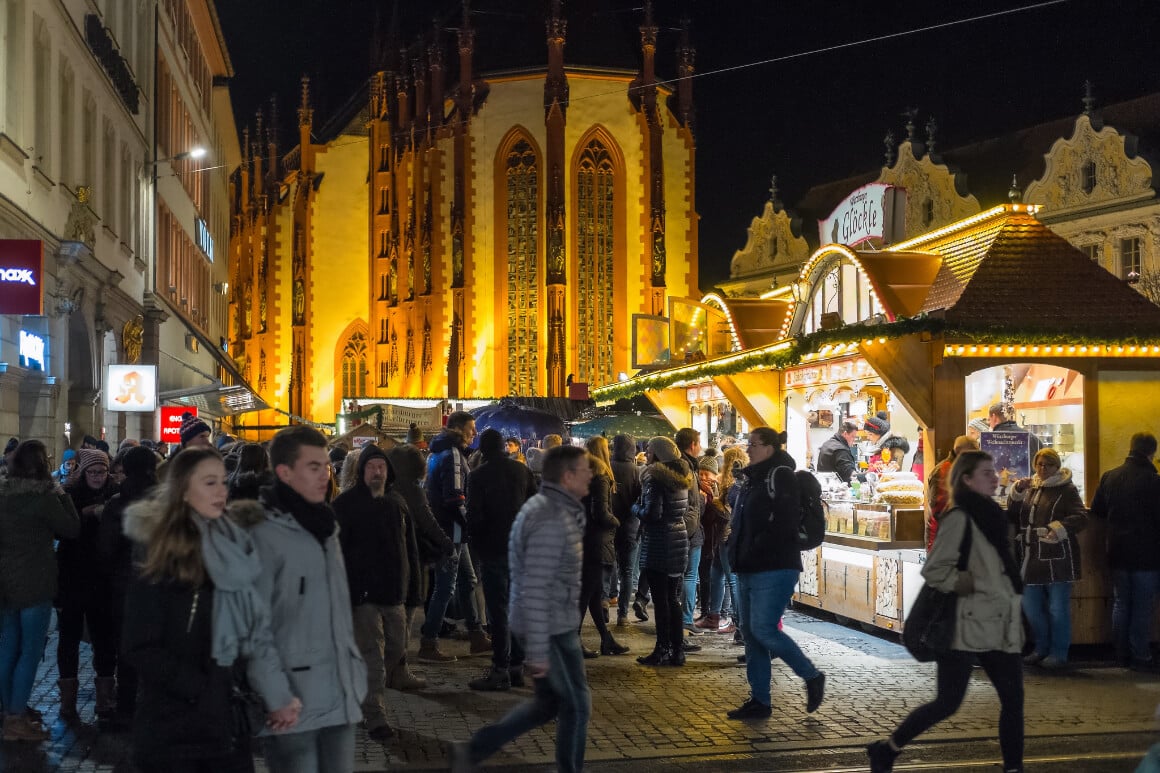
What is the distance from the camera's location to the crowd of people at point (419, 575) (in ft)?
13.4

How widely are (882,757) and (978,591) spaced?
3.09 ft

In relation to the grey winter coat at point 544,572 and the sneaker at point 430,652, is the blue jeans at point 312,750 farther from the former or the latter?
the sneaker at point 430,652

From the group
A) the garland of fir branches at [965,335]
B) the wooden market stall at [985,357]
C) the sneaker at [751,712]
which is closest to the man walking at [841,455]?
the wooden market stall at [985,357]

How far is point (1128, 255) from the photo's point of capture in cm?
4175

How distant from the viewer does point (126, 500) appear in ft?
24.3

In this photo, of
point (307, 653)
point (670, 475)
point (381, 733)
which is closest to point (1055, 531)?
point (670, 475)

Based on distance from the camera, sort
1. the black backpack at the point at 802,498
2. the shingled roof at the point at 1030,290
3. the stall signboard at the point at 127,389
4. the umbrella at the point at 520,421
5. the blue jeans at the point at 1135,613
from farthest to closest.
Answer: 1. the umbrella at the point at 520,421
2. the stall signboard at the point at 127,389
3. the shingled roof at the point at 1030,290
4. the blue jeans at the point at 1135,613
5. the black backpack at the point at 802,498

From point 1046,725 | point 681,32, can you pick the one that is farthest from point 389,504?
point 681,32

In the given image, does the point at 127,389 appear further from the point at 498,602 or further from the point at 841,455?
the point at 498,602

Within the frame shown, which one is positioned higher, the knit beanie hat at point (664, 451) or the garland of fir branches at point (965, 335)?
the garland of fir branches at point (965, 335)

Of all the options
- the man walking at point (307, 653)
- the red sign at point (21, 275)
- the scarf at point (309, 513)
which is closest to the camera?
the man walking at point (307, 653)

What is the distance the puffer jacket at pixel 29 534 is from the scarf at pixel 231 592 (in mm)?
4098

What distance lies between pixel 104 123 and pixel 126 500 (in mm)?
16058

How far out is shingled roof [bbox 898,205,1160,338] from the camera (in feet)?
40.1
